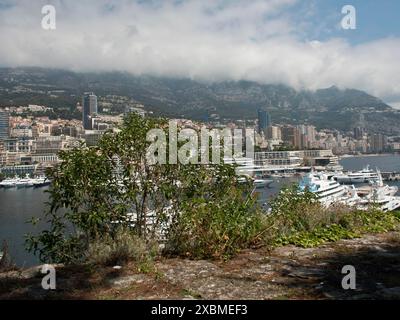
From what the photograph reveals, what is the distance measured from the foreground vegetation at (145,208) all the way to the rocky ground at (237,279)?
0.31 m

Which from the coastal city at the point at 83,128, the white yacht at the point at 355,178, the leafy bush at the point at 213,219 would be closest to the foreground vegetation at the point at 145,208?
the leafy bush at the point at 213,219

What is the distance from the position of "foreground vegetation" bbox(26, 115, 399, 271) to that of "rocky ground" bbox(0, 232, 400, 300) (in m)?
0.31

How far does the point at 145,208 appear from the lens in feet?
16.6

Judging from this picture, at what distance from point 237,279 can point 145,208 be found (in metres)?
1.69

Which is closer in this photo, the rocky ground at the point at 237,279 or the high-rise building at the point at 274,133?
the rocky ground at the point at 237,279

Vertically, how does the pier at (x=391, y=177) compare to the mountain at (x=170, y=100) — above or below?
below

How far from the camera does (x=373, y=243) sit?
208 inches

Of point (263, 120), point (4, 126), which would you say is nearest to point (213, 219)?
point (4, 126)

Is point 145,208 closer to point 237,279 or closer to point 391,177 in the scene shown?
point 237,279

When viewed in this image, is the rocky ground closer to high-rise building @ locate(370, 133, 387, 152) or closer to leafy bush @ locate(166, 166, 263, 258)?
leafy bush @ locate(166, 166, 263, 258)

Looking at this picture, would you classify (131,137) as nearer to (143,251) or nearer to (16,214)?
(143,251)

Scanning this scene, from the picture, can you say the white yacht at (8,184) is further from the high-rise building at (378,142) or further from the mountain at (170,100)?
the high-rise building at (378,142)

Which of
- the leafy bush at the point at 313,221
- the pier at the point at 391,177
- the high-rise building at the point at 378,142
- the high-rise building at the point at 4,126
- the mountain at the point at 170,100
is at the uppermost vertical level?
the mountain at the point at 170,100

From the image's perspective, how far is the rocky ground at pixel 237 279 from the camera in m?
3.35
